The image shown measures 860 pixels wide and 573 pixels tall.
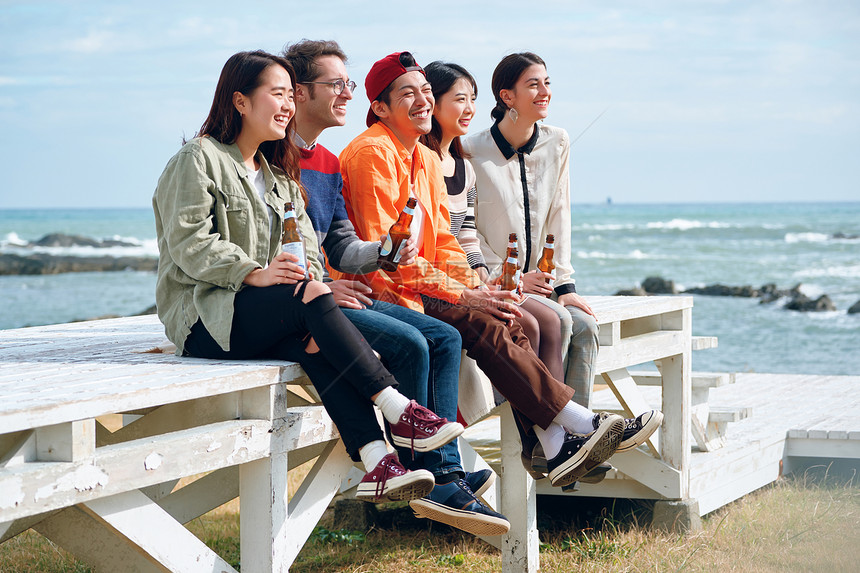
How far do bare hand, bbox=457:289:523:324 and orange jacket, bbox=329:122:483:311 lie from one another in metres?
0.04

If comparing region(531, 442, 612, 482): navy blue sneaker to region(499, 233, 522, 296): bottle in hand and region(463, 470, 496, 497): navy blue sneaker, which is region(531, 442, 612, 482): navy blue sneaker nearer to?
region(463, 470, 496, 497): navy blue sneaker

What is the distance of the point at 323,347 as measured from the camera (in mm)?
2850

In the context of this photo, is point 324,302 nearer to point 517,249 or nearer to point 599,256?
point 517,249

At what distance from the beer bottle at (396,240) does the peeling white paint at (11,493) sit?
4.68 ft

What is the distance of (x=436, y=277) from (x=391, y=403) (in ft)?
2.53

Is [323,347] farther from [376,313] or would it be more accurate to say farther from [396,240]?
[396,240]

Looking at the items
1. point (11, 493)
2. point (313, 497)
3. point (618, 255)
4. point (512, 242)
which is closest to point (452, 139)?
point (512, 242)

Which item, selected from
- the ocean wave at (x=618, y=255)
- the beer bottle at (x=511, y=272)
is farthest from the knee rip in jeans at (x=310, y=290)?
the ocean wave at (x=618, y=255)

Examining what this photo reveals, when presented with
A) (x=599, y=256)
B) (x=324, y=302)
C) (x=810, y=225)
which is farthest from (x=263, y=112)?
(x=810, y=225)

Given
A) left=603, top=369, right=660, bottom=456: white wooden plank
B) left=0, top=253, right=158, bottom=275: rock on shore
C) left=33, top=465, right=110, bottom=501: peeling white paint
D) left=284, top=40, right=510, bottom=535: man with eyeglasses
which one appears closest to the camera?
left=33, top=465, right=110, bottom=501: peeling white paint

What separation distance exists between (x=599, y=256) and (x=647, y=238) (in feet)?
22.1

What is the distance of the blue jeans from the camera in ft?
9.89

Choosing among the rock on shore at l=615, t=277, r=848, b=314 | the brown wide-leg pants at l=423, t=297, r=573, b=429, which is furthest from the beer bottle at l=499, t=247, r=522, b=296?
the rock on shore at l=615, t=277, r=848, b=314

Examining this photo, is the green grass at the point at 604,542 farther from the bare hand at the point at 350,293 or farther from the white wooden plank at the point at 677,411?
the bare hand at the point at 350,293
